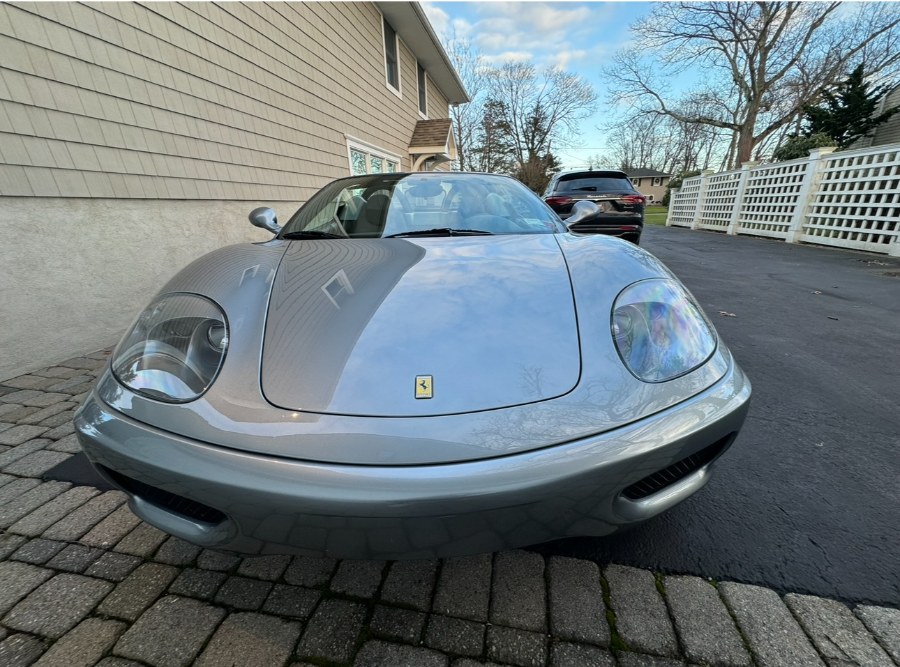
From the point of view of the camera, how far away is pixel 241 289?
4.08 ft

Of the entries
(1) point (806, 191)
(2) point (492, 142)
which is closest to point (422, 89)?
(1) point (806, 191)

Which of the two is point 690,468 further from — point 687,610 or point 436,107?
point 436,107

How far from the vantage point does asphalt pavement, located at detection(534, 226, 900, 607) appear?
114 cm

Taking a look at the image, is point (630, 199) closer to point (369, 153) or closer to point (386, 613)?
point (369, 153)

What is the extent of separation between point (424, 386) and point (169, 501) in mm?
718

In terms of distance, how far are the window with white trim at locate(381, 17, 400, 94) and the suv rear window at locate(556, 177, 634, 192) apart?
4750 mm

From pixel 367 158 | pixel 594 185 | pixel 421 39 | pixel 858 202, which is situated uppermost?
pixel 421 39

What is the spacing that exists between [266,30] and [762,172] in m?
10.8

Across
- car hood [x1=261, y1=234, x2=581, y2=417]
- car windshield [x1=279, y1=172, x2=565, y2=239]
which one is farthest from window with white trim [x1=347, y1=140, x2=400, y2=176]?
car hood [x1=261, y1=234, x2=581, y2=417]

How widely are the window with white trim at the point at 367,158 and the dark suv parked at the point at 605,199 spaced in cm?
313

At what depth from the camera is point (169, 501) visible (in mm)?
957

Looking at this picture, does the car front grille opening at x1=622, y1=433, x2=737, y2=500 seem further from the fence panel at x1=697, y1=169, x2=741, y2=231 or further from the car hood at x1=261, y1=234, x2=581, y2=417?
the fence panel at x1=697, y1=169, x2=741, y2=231

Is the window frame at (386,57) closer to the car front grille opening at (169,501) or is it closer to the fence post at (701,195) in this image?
the car front grille opening at (169,501)

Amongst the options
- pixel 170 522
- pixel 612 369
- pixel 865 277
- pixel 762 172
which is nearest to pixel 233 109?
pixel 170 522
